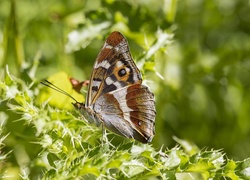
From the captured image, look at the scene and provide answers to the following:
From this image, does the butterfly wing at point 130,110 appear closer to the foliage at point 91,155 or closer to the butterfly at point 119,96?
the butterfly at point 119,96

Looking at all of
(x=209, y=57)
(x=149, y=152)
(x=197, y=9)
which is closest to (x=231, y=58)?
(x=209, y=57)

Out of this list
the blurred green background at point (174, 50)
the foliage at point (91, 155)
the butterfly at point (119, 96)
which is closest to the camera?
the foliage at point (91, 155)

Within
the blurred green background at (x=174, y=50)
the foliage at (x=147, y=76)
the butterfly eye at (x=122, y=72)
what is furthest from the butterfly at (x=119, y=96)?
the blurred green background at (x=174, y=50)

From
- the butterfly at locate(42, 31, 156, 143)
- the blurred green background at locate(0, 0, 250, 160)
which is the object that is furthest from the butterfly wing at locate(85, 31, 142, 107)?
the blurred green background at locate(0, 0, 250, 160)

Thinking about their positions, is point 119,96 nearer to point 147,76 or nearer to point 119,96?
point 119,96

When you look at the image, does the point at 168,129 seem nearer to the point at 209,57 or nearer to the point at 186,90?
the point at 186,90

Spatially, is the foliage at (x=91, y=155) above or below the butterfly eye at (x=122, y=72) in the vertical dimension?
below

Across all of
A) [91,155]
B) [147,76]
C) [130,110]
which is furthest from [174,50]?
[91,155]
